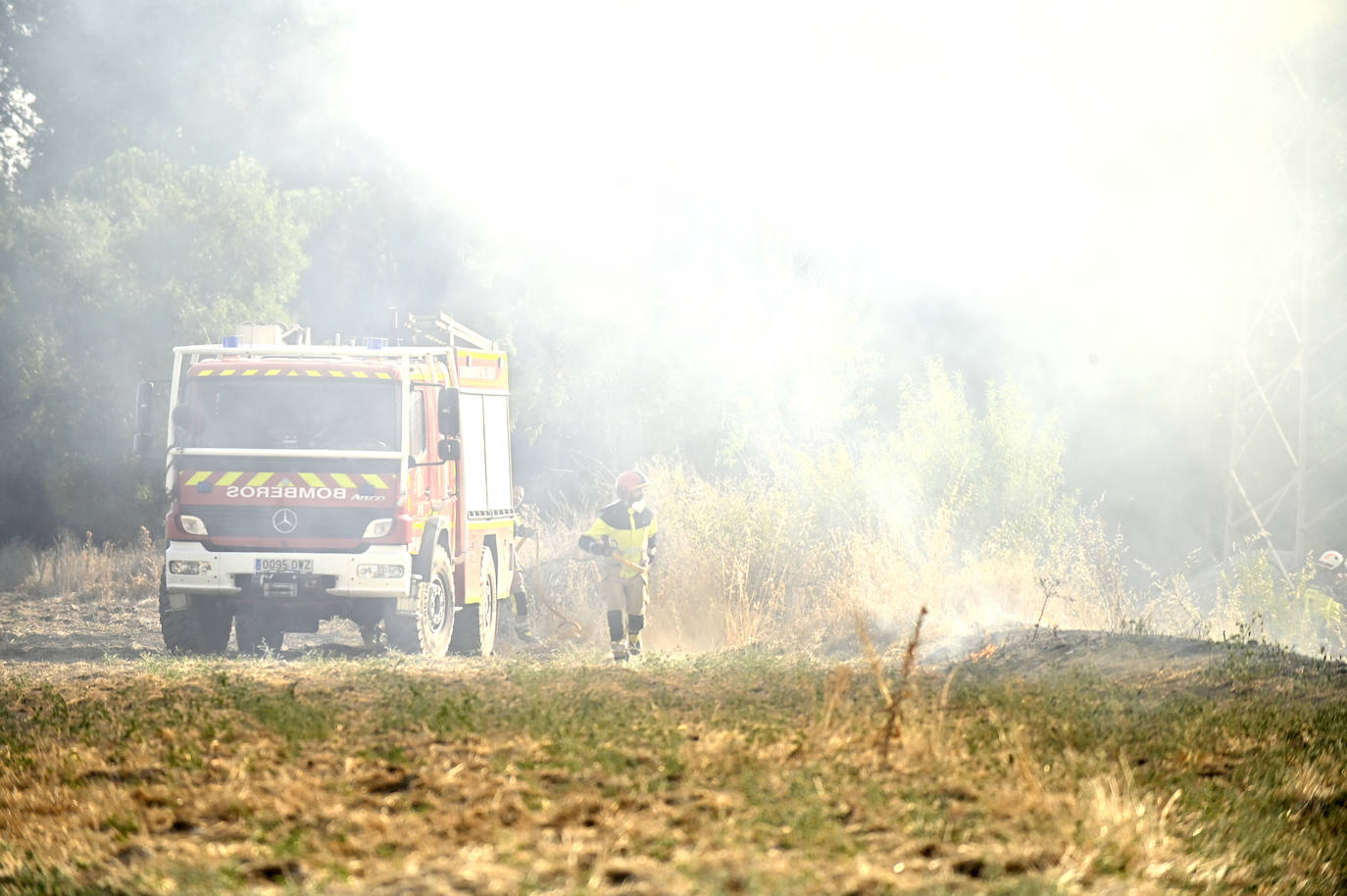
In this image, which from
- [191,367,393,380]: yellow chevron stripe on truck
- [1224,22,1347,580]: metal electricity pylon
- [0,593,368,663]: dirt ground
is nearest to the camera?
[191,367,393,380]: yellow chevron stripe on truck

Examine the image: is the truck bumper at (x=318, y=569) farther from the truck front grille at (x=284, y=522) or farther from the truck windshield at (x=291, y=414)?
the truck windshield at (x=291, y=414)

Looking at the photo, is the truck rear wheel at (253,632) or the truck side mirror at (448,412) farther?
the truck rear wheel at (253,632)

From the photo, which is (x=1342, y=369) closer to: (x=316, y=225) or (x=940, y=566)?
(x=940, y=566)

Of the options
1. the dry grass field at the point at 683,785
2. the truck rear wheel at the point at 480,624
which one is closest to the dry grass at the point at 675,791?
the dry grass field at the point at 683,785

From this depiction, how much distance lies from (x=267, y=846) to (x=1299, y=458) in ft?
55.4

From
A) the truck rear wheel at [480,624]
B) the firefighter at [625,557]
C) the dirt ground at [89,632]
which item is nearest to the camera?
the firefighter at [625,557]

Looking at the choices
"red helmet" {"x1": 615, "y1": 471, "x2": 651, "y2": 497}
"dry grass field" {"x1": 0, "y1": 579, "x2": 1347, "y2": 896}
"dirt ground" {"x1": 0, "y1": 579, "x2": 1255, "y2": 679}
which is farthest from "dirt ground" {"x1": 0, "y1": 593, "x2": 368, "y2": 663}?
"dry grass field" {"x1": 0, "y1": 579, "x2": 1347, "y2": 896}

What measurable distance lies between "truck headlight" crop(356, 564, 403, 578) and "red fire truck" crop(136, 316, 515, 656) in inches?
0.4

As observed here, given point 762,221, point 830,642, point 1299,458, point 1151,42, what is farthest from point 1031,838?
point 762,221

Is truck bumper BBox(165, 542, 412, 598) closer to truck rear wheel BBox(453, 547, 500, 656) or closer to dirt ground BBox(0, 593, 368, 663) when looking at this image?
dirt ground BBox(0, 593, 368, 663)

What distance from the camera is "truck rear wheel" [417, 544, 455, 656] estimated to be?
1255cm

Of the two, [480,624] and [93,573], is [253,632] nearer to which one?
[480,624]

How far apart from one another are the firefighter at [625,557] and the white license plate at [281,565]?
224cm

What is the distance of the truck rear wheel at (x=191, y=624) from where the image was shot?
1275 cm
